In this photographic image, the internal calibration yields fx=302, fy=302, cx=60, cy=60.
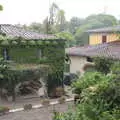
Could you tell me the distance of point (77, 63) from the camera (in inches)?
1223

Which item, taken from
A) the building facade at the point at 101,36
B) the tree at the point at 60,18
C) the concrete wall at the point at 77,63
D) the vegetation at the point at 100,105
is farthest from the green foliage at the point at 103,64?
the tree at the point at 60,18

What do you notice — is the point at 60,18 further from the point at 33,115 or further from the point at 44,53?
the point at 33,115

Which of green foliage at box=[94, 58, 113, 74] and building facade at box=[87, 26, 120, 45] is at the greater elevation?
building facade at box=[87, 26, 120, 45]

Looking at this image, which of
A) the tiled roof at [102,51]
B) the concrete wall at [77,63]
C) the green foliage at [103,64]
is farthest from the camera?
the concrete wall at [77,63]

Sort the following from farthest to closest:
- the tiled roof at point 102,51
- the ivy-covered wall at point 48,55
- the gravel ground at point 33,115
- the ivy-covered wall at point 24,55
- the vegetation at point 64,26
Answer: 1. the vegetation at point 64,26
2. the tiled roof at point 102,51
3. the ivy-covered wall at point 48,55
4. the ivy-covered wall at point 24,55
5. the gravel ground at point 33,115

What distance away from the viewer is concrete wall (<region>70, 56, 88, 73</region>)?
30.3 m

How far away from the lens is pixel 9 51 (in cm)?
2489

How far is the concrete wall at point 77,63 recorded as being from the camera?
3031 centimetres

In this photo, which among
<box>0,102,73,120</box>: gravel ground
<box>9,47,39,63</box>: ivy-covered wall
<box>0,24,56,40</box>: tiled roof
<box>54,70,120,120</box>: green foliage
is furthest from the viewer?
<box>0,24,56,40</box>: tiled roof

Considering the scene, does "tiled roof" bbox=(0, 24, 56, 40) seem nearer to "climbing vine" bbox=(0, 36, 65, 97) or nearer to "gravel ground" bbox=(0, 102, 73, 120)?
"climbing vine" bbox=(0, 36, 65, 97)

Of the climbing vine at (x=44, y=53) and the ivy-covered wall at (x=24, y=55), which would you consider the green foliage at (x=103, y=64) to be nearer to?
the climbing vine at (x=44, y=53)

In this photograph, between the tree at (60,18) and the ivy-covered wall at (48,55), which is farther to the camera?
the tree at (60,18)

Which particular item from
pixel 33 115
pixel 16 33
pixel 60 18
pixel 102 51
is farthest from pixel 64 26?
pixel 33 115

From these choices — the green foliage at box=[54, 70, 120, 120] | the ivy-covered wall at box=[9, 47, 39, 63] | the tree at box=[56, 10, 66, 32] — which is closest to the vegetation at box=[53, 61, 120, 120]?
the green foliage at box=[54, 70, 120, 120]
